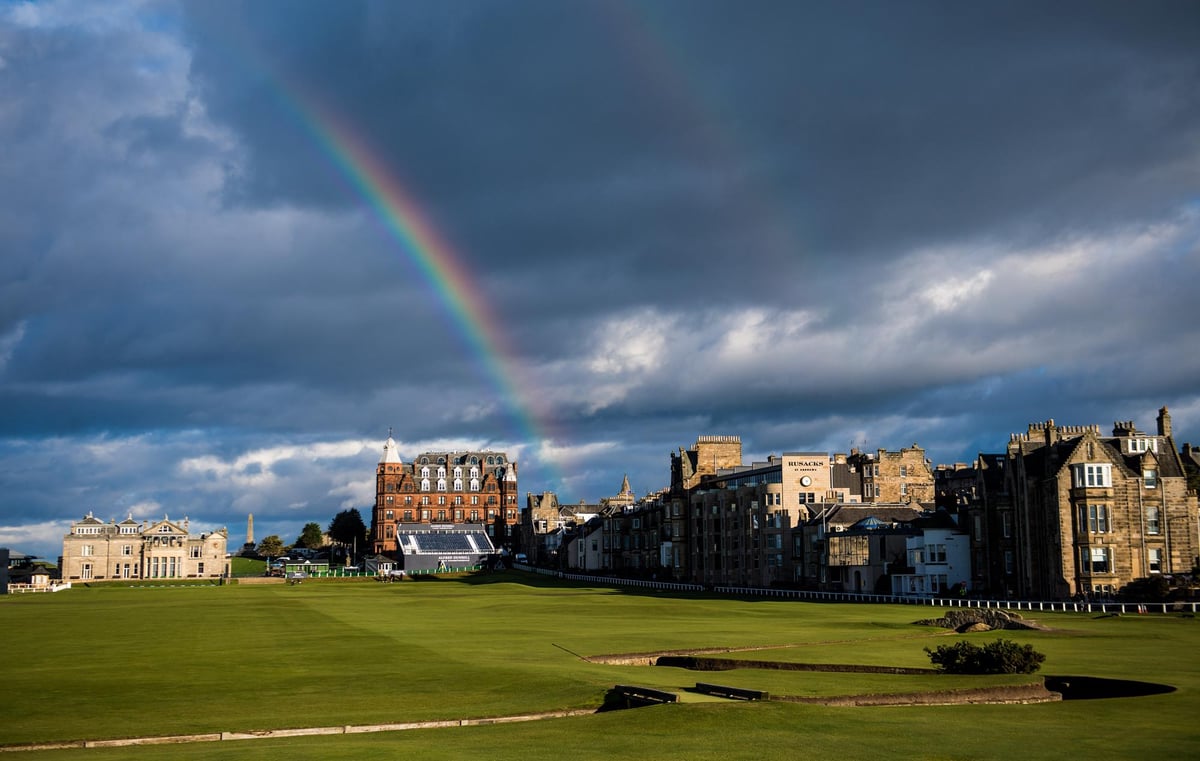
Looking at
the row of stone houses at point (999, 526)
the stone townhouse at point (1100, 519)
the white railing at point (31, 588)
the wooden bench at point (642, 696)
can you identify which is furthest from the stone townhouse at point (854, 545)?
the white railing at point (31, 588)

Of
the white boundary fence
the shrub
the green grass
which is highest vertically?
the shrub

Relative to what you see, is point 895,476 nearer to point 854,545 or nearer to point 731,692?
point 854,545

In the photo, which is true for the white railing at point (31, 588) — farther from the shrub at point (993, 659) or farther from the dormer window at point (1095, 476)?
the shrub at point (993, 659)

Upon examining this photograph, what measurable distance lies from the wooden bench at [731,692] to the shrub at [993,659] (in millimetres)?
10921

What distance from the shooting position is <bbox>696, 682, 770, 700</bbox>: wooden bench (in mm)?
35688

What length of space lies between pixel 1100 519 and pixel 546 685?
76.9m

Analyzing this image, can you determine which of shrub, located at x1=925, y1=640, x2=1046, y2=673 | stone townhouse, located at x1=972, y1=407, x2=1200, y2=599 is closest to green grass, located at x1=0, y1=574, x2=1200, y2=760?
shrub, located at x1=925, y1=640, x2=1046, y2=673

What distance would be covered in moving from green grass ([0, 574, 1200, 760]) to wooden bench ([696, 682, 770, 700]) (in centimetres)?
127

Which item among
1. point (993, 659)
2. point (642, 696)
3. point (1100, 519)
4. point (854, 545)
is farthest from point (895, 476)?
point (642, 696)

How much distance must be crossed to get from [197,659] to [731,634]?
29255mm

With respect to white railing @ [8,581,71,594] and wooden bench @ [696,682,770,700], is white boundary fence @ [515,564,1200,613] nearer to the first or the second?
wooden bench @ [696,682,770,700]

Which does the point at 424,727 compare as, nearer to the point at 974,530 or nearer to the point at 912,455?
the point at 974,530

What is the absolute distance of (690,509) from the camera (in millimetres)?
182375

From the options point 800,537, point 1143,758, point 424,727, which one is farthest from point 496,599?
point 1143,758
